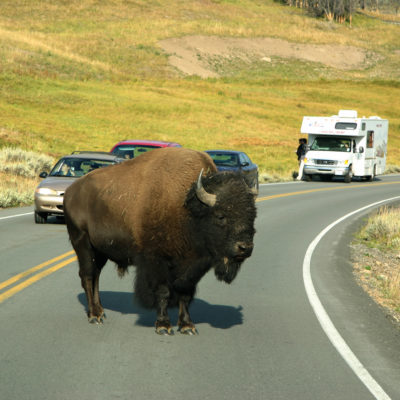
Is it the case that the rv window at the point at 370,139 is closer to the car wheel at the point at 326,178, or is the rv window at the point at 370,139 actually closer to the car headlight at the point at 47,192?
the car wheel at the point at 326,178

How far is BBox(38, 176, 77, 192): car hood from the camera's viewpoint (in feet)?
58.8

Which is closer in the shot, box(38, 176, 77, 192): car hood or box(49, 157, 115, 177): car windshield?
box(38, 176, 77, 192): car hood

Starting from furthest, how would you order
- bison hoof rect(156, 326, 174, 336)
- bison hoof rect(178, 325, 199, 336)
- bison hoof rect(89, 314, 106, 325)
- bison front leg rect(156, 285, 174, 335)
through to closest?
bison hoof rect(89, 314, 106, 325)
bison hoof rect(178, 325, 199, 336)
bison hoof rect(156, 326, 174, 336)
bison front leg rect(156, 285, 174, 335)

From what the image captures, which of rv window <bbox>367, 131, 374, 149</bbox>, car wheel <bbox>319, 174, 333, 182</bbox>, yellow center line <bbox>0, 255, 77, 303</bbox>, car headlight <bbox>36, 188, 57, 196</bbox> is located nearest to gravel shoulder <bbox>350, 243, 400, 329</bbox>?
yellow center line <bbox>0, 255, 77, 303</bbox>

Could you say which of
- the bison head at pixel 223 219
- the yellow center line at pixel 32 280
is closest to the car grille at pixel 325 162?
the yellow center line at pixel 32 280

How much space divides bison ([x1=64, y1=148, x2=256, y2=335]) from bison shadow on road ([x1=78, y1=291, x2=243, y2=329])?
1.50ft

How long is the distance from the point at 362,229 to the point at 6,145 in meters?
25.9

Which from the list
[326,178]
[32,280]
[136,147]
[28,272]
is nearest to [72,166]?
[136,147]

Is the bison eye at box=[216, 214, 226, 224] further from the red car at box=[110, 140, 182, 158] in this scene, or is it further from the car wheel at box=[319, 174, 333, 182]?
the car wheel at box=[319, 174, 333, 182]

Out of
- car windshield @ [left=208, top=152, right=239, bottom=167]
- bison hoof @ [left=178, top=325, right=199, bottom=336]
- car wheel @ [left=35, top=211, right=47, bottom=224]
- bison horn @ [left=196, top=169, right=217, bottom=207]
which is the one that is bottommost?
car wheel @ [left=35, top=211, right=47, bottom=224]

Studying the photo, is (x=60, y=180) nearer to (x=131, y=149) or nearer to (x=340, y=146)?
(x=131, y=149)

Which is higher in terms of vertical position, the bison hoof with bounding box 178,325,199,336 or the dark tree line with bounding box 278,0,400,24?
the dark tree line with bounding box 278,0,400,24

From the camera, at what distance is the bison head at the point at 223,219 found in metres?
7.05

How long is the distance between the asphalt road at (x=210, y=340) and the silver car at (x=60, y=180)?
4030mm
